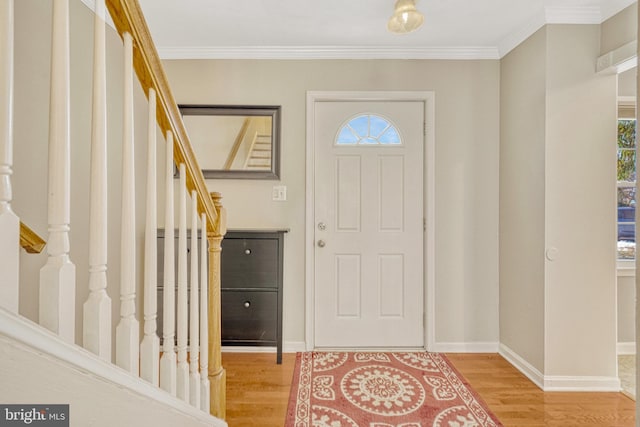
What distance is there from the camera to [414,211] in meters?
2.78

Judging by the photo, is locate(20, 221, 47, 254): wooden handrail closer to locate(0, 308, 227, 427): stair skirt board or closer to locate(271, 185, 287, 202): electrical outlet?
locate(0, 308, 227, 427): stair skirt board

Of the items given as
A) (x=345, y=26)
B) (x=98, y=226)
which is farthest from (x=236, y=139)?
(x=98, y=226)

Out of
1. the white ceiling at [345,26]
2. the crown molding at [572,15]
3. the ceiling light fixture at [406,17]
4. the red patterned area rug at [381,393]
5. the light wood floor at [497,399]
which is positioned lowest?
the light wood floor at [497,399]

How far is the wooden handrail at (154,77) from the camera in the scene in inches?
31.4

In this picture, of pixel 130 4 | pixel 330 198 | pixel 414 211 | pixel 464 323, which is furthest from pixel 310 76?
pixel 464 323

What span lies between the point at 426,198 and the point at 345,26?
1.39 m

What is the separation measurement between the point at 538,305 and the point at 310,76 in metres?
2.30

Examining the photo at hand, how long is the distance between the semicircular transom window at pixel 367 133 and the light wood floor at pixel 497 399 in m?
1.74

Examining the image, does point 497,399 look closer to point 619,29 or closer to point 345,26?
point 619,29

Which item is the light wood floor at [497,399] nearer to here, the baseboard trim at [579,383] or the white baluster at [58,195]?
the baseboard trim at [579,383]

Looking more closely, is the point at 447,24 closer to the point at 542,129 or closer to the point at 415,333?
the point at 542,129

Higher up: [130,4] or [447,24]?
[447,24]

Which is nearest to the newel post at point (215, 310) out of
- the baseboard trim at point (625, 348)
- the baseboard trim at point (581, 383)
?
the baseboard trim at point (581, 383)

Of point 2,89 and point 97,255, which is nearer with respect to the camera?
point 2,89
